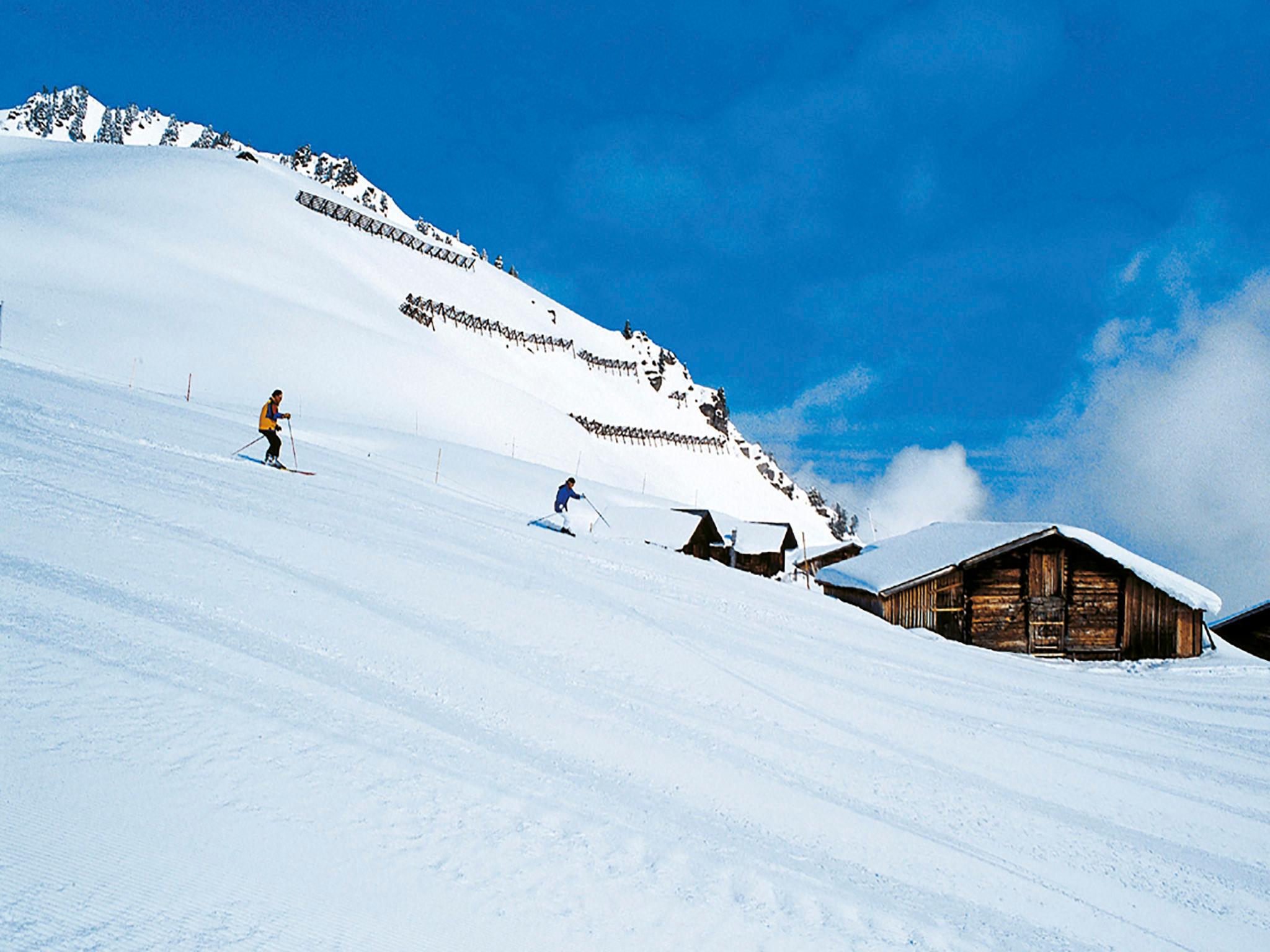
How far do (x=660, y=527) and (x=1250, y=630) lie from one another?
28.0m

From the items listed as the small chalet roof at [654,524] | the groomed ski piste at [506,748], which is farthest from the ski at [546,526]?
the small chalet roof at [654,524]

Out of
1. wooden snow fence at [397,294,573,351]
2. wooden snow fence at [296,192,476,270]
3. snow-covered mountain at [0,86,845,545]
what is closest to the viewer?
snow-covered mountain at [0,86,845,545]

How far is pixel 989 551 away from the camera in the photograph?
26.3 m

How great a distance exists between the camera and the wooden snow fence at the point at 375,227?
94.8m

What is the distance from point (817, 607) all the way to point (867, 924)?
13474mm

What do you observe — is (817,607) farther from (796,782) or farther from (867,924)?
(867,924)

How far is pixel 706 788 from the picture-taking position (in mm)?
6570

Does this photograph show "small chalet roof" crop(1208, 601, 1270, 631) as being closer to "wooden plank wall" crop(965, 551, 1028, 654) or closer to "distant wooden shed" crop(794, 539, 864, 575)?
"wooden plank wall" crop(965, 551, 1028, 654)

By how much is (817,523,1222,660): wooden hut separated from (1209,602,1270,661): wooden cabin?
3.01 meters

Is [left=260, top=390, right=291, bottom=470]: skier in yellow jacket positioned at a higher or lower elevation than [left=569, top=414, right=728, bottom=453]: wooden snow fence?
lower

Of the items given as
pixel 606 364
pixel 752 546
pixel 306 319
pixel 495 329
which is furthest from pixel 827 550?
pixel 606 364

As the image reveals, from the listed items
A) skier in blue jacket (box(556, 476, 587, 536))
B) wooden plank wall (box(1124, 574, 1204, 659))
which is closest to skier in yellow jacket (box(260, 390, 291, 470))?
skier in blue jacket (box(556, 476, 587, 536))

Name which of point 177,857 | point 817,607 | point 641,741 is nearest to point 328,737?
point 177,857

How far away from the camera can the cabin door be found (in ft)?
87.3
